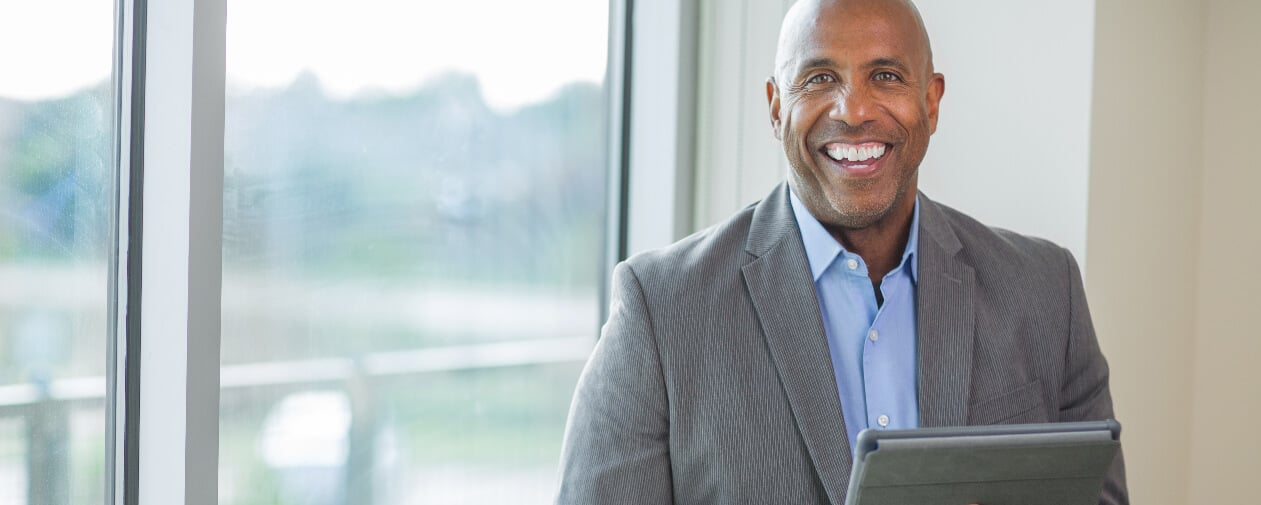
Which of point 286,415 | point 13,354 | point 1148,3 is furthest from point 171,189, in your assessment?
point 1148,3

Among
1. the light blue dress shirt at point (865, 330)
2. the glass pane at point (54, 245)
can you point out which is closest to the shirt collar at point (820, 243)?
the light blue dress shirt at point (865, 330)

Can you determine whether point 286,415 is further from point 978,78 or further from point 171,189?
point 978,78

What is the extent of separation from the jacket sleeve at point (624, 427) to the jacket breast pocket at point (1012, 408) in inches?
15.6

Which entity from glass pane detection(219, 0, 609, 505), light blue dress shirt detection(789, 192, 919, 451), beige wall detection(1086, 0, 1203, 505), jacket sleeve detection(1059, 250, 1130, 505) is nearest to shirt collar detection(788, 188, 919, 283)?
light blue dress shirt detection(789, 192, 919, 451)

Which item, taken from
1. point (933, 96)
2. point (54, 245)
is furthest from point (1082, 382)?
point (54, 245)

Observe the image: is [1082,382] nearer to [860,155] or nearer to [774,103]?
[860,155]

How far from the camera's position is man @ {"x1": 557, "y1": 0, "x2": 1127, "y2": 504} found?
1293 mm

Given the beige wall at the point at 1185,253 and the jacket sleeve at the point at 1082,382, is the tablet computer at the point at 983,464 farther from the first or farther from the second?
the beige wall at the point at 1185,253

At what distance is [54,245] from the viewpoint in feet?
4.28

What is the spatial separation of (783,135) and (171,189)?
31.4 inches

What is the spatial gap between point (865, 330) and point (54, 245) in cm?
102

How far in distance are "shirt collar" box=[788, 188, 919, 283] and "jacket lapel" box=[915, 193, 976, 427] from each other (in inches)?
0.4

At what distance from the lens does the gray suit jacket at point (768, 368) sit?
1286mm

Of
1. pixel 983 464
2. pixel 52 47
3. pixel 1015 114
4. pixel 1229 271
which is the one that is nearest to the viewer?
pixel 983 464
